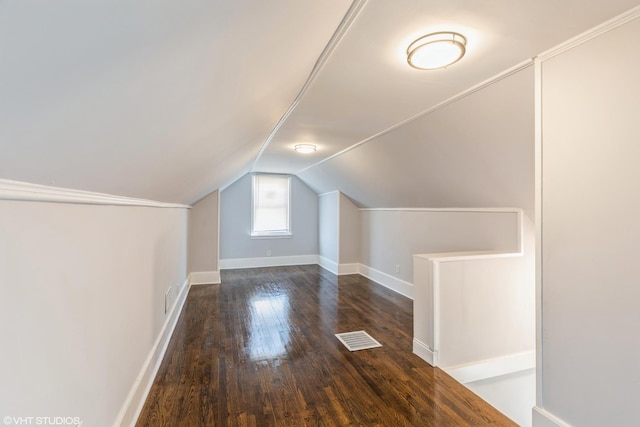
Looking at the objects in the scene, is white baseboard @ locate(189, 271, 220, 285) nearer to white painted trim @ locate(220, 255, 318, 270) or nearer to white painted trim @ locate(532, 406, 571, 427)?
white painted trim @ locate(220, 255, 318, 270)

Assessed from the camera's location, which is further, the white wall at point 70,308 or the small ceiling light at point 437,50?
the small ceiling light at point 437,50

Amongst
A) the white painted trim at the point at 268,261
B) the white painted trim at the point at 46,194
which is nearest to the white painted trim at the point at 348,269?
the white painted trim at the point at 268,261

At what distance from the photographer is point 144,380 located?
1.97m

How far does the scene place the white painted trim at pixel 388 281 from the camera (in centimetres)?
434

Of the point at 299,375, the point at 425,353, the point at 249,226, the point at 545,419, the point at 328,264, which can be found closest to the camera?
the point at 545,419

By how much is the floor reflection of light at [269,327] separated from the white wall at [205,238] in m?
1.27

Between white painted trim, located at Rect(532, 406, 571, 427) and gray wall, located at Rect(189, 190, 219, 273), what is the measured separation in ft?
15.1

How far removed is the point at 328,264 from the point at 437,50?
5167mm

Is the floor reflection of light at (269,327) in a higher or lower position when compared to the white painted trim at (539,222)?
lower

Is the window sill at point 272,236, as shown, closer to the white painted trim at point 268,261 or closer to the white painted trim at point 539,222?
the white painted trim at point 268,261

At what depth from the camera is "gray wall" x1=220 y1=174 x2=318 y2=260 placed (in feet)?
20.8

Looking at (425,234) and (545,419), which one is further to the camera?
(425,234)

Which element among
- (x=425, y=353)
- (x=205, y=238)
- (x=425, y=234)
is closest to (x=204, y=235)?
(x=205, y=238)

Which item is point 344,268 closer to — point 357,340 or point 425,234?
point 425,234
